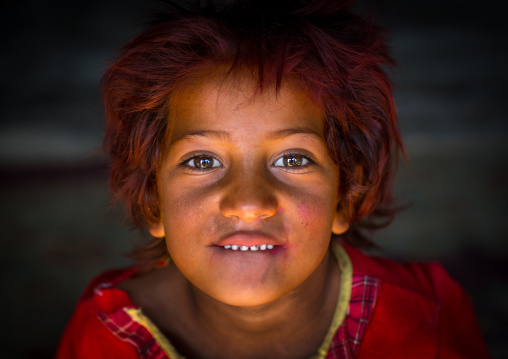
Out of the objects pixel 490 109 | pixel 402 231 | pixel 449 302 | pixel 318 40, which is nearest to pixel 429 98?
pixel 490 109

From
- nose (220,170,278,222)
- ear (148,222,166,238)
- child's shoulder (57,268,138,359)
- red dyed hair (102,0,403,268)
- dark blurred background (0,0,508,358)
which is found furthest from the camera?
dark blurred background (0,0,508,358)

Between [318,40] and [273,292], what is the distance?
1.88 ft

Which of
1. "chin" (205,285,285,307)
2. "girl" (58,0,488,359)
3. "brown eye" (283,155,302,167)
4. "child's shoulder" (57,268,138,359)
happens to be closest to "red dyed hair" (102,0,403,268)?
"girl" (58,0,488,359)

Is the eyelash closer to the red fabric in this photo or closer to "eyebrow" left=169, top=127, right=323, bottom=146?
"eyebrow" left=169, top=127, right=323, bottom=146

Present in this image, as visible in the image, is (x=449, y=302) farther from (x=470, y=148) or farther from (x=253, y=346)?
(x=470, y=148)

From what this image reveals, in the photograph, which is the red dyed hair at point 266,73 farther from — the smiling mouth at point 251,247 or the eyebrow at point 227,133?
the smiling mouth at point 251,247

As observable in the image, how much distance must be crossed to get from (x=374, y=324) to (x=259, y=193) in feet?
1.76

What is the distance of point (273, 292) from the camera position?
106cm

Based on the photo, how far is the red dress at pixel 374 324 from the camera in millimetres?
1245

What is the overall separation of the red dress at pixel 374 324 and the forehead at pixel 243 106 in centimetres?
52

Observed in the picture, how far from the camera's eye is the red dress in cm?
125

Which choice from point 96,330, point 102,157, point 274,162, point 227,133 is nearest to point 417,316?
point 274,162

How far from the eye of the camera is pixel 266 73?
106cm

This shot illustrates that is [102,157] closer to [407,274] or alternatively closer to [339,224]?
[339,224]
